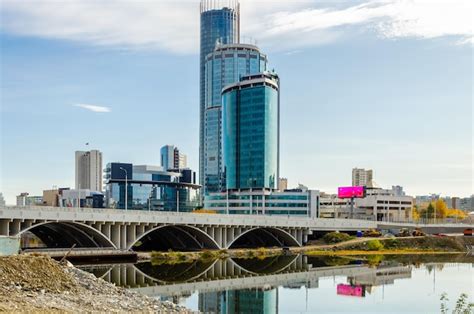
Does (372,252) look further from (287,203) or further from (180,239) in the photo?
(287,203)

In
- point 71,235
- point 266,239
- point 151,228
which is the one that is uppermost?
point 151,228

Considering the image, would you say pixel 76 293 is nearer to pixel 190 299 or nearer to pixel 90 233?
pixel 190 299

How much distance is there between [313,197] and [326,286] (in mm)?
119270

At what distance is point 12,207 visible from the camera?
76.6 m

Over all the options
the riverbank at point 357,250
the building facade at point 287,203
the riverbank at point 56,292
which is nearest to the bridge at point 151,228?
the riverbank at point 357,250

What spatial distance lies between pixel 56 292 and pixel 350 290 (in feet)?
114

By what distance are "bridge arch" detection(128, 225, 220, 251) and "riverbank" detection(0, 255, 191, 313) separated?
52440mm

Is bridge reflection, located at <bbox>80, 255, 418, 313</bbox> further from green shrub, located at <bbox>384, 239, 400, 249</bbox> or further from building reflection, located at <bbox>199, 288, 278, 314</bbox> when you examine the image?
green shrub, located at <bbox>384, 239, 400, 249</bbox>

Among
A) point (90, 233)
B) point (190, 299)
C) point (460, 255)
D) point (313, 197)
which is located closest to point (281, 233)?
point (460, 255)

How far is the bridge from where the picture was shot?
7919cm

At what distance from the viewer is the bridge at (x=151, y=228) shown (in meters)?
79.2

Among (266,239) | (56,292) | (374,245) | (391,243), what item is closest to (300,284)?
(56,292)

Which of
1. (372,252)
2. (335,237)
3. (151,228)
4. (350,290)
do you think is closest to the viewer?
(350,290)

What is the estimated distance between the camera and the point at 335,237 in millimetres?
120188
